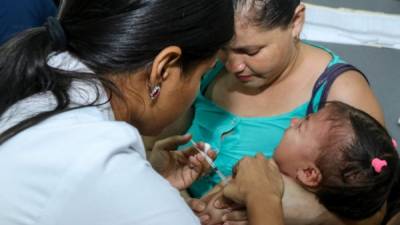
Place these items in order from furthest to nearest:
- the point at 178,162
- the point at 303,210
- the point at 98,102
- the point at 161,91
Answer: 1. the point at 178,162
2. the point at 303,210
3. the point at 161,91
4. the point at 98,102

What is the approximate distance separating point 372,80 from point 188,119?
124cm

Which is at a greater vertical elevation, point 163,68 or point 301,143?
point 163,68

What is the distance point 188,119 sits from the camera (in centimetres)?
177

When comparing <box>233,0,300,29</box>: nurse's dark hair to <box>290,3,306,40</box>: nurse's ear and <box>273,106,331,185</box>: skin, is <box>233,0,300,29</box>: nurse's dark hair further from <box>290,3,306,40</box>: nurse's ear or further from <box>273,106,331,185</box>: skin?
<box>273,106,331,185</box>: skin

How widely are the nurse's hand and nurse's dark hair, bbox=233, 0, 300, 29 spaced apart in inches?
15.6

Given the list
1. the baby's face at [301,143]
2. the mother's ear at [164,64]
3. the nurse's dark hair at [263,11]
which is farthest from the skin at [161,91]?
the baby's face at [301,143]

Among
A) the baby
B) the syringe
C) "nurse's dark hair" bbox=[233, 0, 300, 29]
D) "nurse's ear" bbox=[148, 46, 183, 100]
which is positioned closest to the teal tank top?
the syringe

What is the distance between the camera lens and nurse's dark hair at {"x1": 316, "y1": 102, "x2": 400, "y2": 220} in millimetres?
1281

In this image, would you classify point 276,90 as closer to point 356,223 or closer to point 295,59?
point 295,59

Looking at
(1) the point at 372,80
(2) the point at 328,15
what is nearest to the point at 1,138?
(1) the point at 372,80

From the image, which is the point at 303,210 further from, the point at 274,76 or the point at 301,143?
the point at 274,76

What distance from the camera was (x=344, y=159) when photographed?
4.21 feet

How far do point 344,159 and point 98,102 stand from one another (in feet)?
2.34

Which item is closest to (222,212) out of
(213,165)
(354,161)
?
(213,165)
